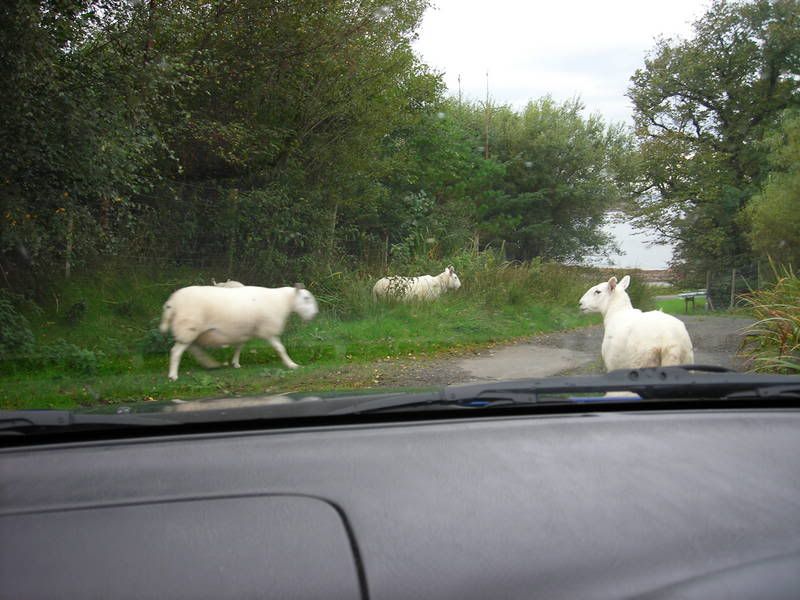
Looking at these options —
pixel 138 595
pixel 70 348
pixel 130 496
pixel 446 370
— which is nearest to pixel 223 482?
pixel 130 496

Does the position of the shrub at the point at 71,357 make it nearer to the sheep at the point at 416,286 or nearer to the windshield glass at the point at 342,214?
the windshield glass at the point at 342,214

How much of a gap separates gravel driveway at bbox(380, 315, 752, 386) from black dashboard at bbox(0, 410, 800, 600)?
17.2ft

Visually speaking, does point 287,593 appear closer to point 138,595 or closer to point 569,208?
point 138,595

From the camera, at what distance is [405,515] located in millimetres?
1876

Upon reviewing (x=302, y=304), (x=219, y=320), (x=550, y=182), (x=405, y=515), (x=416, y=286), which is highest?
(x=550, y=182)

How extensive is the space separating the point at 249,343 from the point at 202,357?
636mm

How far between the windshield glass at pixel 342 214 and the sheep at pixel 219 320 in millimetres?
30

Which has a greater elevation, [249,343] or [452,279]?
[452,279]

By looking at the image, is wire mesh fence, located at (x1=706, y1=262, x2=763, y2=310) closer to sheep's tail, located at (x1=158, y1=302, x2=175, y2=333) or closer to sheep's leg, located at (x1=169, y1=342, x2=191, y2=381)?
sheep's leg, located at (x1=169, y1=342, x2=191, y2=381)

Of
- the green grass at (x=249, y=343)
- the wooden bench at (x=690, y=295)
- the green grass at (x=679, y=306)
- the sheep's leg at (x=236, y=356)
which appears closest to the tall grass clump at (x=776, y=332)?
the green grass at (x=249, y=343)

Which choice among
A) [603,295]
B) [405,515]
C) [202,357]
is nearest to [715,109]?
[603,295]

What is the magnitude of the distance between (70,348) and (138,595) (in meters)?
8.27

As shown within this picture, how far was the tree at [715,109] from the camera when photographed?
18.1 m

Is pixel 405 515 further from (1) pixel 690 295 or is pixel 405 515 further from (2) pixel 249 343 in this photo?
(1) pixel 690 295
